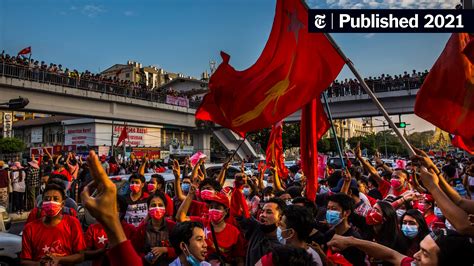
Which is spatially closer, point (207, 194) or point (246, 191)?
point (207, 194)

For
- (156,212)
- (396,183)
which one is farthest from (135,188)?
(396,183)

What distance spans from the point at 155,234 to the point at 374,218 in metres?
2.27

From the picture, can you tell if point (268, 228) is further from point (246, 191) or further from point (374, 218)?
point (246, 191)

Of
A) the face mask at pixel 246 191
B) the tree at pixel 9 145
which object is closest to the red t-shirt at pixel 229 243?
the face mask at pixel 246 191

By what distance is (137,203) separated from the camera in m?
5.52

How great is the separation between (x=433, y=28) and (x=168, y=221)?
3700 millimetres

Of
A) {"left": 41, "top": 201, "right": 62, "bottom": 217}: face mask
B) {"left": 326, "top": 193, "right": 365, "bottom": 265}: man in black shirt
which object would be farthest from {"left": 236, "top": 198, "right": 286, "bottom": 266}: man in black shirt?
{"left": 41, "top": 201, "right": 62, "bottom": 217}: face mask

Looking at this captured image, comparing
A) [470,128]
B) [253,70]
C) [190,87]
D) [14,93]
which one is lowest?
[470,128]

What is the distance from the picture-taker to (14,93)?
20750 mm

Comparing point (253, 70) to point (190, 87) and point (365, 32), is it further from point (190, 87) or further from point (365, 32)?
point (190, 87)

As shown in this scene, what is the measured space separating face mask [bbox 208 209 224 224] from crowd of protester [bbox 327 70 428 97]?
954 inches

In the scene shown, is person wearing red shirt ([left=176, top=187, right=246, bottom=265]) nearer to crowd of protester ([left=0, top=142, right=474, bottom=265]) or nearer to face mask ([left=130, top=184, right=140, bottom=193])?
crowd of protester ([left=0, top=142, right=474, bottom=265])

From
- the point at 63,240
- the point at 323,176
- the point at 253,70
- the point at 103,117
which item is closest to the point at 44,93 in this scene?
the point at 103,117

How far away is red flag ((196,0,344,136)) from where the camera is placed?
5520 millimetres
